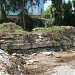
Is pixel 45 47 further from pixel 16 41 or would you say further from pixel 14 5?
pixel 14 5

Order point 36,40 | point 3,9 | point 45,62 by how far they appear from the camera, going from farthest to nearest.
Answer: point 3,9 → point 36,40 → point 45,62

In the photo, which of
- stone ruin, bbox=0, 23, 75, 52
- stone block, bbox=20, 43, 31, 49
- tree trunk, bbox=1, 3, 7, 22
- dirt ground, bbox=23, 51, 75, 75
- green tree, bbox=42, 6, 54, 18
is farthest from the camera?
green tree, bbox=42, 6, 54, 18

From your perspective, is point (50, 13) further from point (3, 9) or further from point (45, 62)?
point (45, 62)

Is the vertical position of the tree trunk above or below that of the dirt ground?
above

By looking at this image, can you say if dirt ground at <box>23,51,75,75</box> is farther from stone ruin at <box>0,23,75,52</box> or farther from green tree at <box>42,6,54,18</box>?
green tree at <box>42,6,54,18</box>

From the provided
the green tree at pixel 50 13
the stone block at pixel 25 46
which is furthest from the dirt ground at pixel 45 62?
the green tree at pixel 50 13

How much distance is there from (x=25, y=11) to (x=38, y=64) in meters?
16.4

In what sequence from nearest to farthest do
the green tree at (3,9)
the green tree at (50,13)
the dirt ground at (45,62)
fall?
the dirt ground at (45,62) → the green tree at (3,9) → the green tree at (50,13)

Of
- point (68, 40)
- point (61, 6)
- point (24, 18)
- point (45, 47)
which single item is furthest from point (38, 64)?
point (61, 6)

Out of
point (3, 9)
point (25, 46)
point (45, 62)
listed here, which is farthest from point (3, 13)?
point (45, 62)

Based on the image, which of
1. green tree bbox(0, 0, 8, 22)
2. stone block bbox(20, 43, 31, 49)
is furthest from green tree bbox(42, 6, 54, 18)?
stone block bbox(20, 43, 31, 49)

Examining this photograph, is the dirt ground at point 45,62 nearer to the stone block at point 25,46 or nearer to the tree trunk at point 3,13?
the stone block at point 25,46

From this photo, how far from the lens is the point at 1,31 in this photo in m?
16.1

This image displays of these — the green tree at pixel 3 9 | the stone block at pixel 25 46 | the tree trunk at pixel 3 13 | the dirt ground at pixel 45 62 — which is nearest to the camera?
the dirt ground at pixel 45 62
